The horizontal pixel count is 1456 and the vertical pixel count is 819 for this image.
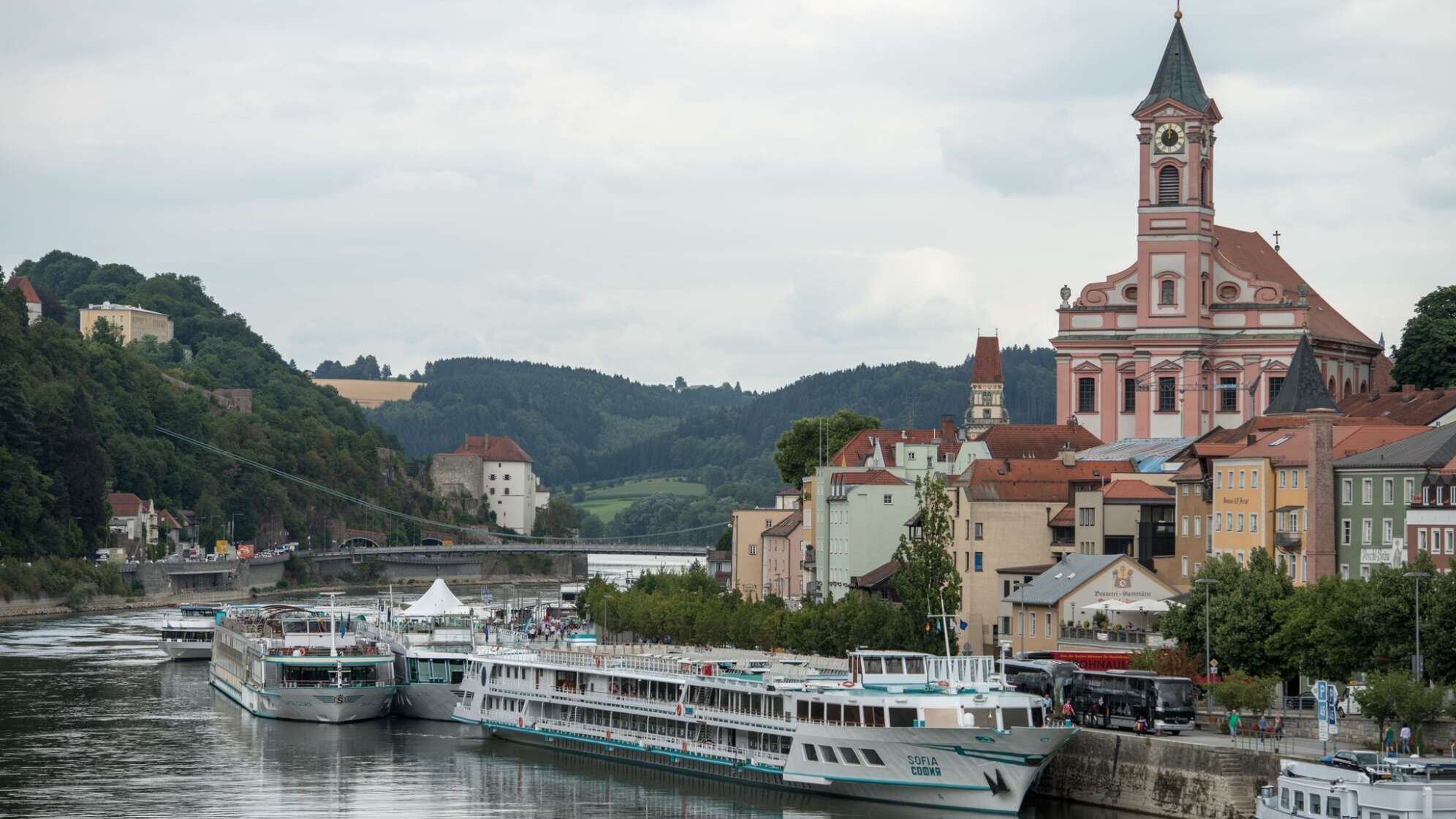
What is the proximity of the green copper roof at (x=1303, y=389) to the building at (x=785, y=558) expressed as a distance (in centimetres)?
2634

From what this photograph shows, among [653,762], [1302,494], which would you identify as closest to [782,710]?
[653,762]

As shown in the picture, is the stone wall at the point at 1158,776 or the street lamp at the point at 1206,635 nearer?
the stone wall at the point at 1158,776

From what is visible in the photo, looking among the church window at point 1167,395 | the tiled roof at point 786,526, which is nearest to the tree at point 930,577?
the tiled roof at point 786,526

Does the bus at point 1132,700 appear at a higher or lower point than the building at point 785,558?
lower

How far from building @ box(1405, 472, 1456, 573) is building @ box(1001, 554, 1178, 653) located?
9.19 meters

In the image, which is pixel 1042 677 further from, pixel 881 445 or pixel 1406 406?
pixel 881 445

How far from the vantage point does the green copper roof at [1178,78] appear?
121188 millimetres

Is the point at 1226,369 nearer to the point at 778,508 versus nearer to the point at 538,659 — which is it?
the point at 778,508

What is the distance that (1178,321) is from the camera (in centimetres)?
11912

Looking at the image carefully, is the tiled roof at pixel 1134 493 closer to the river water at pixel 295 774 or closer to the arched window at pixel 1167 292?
the river water at pixel 295 774

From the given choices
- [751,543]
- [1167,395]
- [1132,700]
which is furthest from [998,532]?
[751,543]

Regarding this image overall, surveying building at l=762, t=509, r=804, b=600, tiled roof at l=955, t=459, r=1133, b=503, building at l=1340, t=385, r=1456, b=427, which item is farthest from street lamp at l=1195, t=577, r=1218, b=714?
building at l=762, t=509, r=804, b=600

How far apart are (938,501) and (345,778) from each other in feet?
87.5

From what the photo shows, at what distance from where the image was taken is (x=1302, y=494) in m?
73.8
